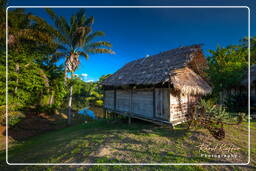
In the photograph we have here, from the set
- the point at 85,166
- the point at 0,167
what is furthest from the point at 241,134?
the point at 0,167

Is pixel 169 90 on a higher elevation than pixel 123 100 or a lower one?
higher

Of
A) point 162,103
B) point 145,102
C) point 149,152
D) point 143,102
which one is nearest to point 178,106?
point 162,103

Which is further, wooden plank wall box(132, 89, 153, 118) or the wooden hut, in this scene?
wooden plank wall box(132, 89, 153, 118)

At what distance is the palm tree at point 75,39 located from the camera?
6.76 meters

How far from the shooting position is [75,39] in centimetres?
706

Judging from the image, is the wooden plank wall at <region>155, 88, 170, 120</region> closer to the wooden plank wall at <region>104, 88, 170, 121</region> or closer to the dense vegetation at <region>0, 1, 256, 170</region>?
the wooden plank wall at <region>104, 88, 170, 121</region>

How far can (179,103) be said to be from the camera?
4773 mm

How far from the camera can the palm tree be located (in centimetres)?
676

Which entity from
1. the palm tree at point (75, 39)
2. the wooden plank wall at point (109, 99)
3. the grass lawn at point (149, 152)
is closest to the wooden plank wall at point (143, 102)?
the grass lawn at point (149, 152)

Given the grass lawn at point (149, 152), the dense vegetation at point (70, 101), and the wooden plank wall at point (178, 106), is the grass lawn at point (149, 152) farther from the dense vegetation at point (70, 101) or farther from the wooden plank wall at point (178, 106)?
the wooden plank wall at point (178, 106)

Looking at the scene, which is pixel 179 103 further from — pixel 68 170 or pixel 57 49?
pixel 57 49

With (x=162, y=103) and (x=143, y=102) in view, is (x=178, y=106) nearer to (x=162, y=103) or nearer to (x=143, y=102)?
(x=162, y=103)

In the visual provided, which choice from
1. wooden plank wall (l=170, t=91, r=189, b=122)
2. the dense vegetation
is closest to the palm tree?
the dense vegetation

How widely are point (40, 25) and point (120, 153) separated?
8365 millimetres
